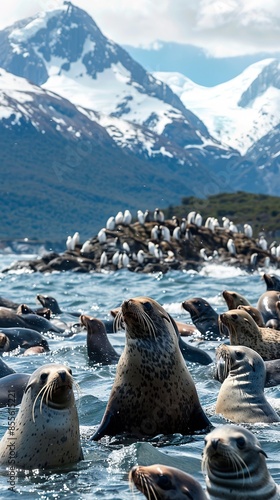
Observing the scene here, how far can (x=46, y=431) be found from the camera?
9.00m

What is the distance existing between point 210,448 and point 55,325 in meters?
14.1

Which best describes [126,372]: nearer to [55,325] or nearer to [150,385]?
[150,385]

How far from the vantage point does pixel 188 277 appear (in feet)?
141

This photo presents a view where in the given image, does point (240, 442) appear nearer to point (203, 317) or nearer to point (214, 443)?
point (214, 443)

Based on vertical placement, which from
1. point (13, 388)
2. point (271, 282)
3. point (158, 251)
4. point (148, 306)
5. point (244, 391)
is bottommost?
point (158, 251)

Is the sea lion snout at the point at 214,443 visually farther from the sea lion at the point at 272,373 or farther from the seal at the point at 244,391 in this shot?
the sea lion at the point at 272,373

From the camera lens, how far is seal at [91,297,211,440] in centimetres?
1027

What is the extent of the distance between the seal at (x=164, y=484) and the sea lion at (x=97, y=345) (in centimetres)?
898

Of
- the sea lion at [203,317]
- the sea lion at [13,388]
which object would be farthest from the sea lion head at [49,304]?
the sea lion at [13,388]

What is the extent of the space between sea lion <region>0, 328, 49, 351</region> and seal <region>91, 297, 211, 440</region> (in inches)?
282

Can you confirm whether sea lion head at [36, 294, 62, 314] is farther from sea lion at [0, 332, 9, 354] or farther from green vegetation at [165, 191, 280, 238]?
green vegetation at [165, 191, 280, 238]

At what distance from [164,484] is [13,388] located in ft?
17.4

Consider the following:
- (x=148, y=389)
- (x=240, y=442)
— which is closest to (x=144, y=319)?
(x=148, y=389)

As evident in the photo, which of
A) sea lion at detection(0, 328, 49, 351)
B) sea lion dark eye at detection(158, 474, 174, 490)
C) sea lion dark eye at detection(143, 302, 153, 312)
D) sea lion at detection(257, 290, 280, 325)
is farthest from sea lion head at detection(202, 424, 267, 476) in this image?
sea lion at detection(257, 290, 280, 325)
